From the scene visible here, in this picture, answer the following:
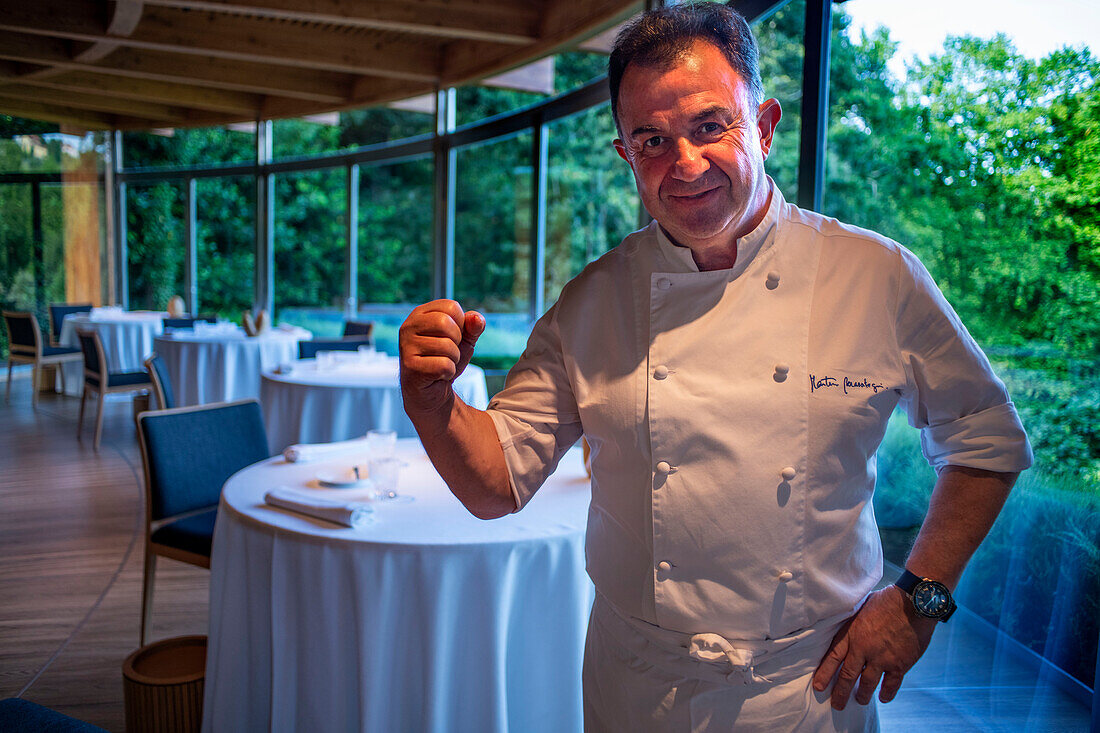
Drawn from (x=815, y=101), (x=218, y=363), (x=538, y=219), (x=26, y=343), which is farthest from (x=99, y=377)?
(x=815, y=101)

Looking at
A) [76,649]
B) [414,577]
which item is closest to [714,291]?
[414,577]

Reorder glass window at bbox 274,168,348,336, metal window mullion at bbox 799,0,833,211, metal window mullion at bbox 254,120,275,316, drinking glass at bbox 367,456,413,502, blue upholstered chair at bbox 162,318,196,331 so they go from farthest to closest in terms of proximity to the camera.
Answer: metal window mullion at bbox 254,120,275,316, glass window at bbox 274,168,348,336, blue upholstered chair at bbox 162,318,196,331, metal window mullion at bbox 799,0,833,211, drinking glass at bbox 367,456,413,502

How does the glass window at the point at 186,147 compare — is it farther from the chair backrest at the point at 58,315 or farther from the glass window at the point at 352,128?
the chair backrest at the point at 58,315

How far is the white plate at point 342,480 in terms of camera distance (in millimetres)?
2168

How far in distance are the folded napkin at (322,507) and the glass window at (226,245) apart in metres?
8.16

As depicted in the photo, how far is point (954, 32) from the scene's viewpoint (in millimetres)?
2223

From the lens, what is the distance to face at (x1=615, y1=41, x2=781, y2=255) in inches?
41.4

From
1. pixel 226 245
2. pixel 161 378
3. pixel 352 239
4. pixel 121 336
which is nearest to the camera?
pixel 161 378

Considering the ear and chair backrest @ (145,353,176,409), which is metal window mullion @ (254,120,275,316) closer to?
chair backrest @ (145,353,176,409)

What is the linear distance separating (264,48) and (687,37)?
6.20m

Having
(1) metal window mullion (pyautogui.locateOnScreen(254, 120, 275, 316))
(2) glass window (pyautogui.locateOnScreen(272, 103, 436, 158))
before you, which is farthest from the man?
(1) metal window mullion (pyautogui.locateOnScreen(254, 120, 275, 316))

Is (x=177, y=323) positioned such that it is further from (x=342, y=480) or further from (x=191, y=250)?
(x=342, y=480)

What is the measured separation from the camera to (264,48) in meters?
6.31

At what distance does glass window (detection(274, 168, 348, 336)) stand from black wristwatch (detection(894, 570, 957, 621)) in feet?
26.0
